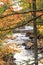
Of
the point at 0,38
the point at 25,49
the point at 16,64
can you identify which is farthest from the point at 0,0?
the point at 25,49

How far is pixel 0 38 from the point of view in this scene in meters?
7.11

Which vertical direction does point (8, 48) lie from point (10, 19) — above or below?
below

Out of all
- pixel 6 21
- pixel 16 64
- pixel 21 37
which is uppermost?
pixel 21 37

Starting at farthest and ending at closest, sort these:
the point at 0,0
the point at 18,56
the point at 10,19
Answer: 1. the point at 18,56
2. the point at 10,19
3. the point at 0,0

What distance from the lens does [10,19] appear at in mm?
6996

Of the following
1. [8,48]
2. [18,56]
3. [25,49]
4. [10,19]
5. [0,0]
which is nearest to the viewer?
[0,0]

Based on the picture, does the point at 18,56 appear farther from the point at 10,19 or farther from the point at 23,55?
the point at 10,19

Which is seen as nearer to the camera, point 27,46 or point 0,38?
point 0,38

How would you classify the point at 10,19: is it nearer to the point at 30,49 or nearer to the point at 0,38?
the point at 0,38

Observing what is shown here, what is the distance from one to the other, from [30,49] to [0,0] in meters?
11.6

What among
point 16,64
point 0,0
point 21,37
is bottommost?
point 16,64

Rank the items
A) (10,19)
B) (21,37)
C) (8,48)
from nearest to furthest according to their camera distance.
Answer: (10,19) < (8,48) < (21,37)

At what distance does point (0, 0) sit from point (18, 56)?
367 inches

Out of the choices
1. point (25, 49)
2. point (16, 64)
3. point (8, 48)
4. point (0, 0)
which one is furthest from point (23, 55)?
point (0, 0)
